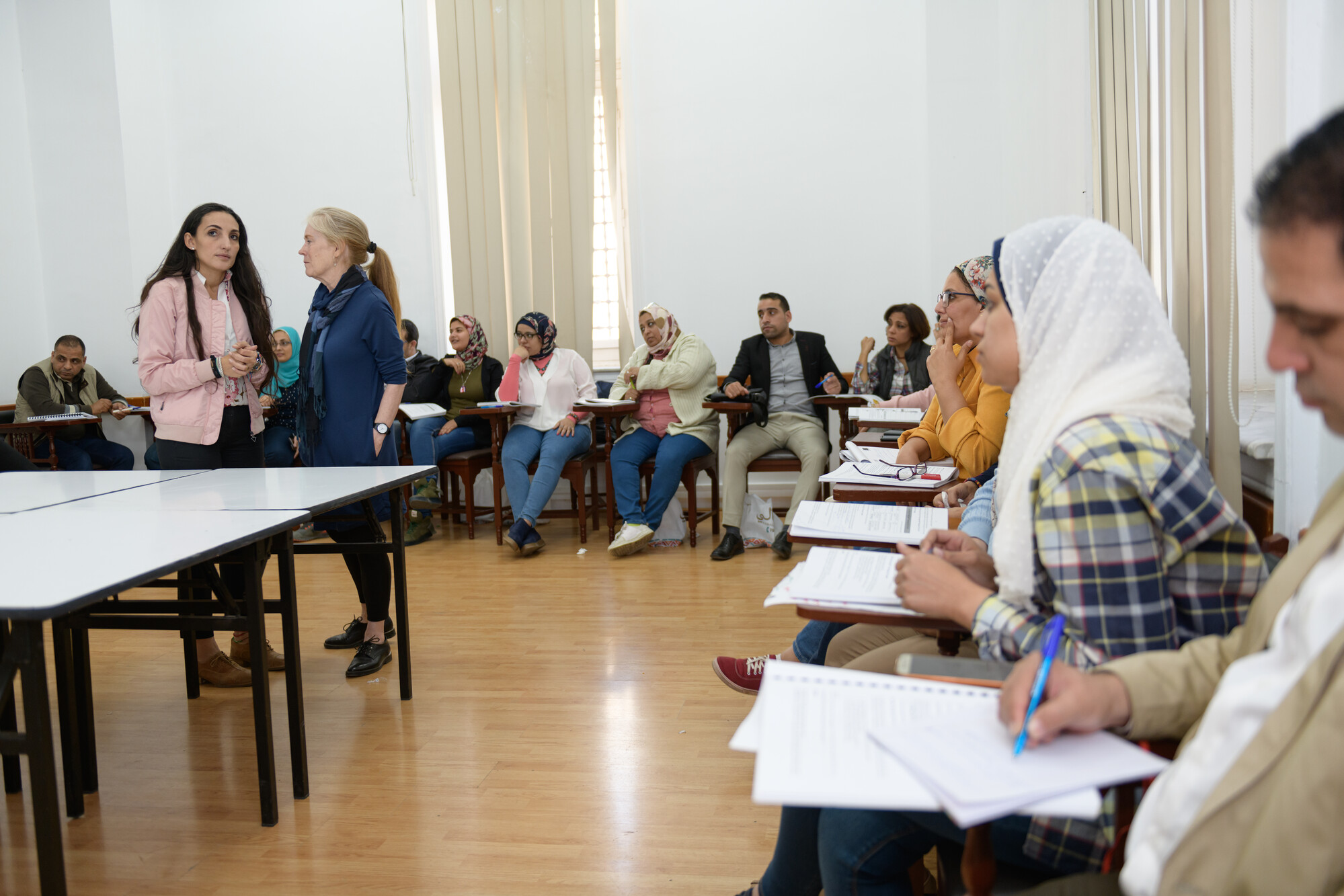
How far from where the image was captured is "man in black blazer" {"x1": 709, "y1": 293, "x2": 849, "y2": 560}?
452 cm

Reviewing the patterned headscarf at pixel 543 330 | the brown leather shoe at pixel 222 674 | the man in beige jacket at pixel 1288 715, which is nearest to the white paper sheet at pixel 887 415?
the patterned headscarf at pixel 543 330

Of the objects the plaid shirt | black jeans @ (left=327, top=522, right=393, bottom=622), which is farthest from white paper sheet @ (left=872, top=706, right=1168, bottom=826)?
black jeans @ (left=327, top=522, right=393, bottom=622)

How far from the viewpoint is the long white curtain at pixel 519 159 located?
552 cm

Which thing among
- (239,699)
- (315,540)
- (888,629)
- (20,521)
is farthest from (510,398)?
(888,629)

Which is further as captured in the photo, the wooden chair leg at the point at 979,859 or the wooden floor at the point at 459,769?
the wooden floor at the point at 459,769

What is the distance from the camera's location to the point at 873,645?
171cm

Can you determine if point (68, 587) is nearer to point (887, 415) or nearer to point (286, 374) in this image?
point (887, 415)

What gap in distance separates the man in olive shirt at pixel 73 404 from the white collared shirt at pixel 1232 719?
5984mm

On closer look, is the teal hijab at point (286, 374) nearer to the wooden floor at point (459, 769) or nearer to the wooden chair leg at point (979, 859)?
the wooden floor at point (459, 769)

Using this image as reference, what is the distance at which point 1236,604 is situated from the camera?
104 cm

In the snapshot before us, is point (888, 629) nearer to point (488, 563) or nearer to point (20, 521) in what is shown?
point (20, 521)

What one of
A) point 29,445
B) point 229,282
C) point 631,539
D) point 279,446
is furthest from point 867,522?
point 29,445

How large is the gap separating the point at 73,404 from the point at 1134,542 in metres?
6.28

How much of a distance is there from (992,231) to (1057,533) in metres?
4.41
